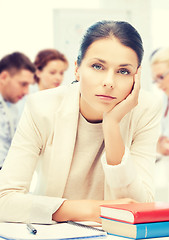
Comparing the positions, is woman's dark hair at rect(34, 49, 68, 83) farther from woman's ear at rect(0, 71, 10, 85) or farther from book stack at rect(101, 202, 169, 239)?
book stack at rect(101, 202, 169, 239)

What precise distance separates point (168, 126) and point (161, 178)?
1.54 feet

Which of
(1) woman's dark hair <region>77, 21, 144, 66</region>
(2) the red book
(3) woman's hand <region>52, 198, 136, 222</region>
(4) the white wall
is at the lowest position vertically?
(3) woman's hand <region>52, 198, 136, 222</region>

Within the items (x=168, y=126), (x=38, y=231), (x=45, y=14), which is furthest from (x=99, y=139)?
(x=45, y=14)

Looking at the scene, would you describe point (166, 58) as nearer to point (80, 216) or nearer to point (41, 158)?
point (41, 158)

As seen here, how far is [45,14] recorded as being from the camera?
3.78m

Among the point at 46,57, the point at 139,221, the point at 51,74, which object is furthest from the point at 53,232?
the point at 46,57

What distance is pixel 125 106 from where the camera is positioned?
1.47 m

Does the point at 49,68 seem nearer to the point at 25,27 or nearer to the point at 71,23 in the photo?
the point at 25,27

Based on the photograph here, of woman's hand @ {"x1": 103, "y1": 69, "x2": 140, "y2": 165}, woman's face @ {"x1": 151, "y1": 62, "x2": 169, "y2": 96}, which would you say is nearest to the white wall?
woman's face @ {"x1": 151, "y1": 62, "x2": 169, "y2": 96}

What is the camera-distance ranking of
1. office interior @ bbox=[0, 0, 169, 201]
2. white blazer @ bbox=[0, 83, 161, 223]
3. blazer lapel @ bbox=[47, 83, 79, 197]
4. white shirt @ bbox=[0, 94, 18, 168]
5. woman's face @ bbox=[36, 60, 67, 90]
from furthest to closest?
office interior @ bbox=[0, 0, 169, 201] < woman's face @ bbox=[36, 60, 67, 90] < white shirt @ bbox=[0, 94, 18, 168] < blazer lapel @ bbox=[47, 83, 79, 197] < white blazer @ bbox=[0, 83, 161, 223]

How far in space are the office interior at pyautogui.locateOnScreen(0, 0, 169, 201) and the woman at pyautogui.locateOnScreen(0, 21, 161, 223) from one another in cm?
198

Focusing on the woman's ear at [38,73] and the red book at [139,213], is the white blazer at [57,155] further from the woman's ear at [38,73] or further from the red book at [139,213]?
the woman's ear at [38,73]

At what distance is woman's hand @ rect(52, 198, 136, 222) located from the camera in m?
1.28

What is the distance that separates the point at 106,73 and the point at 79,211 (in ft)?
1.55
